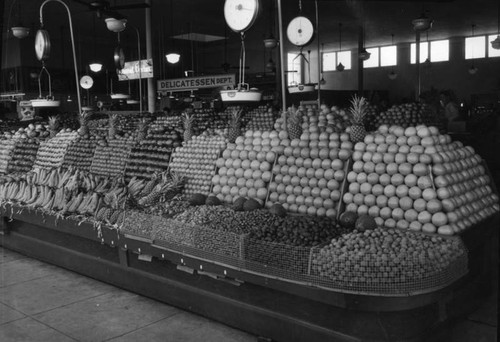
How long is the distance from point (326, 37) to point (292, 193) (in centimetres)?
1948

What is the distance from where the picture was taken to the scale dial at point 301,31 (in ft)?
26.7

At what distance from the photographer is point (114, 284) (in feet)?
18.5

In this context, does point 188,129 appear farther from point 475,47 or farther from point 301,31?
point 475,47

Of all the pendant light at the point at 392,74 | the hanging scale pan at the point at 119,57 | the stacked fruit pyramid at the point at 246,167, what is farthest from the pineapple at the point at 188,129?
the pendant light at the point at 392,74

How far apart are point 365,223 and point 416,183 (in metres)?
0.60

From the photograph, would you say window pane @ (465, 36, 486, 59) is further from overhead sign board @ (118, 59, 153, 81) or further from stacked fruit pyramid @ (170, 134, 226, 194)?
stacked fruit pyramid @ (170, 134, 226, 194)

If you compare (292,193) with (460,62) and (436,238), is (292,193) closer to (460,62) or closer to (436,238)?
(436,238)

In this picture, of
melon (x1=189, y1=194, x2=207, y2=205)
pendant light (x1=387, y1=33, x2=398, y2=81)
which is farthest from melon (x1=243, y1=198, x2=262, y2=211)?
pendant light (x1=387, y1=33, x2=398, y2=81)

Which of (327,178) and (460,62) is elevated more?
(460,62)

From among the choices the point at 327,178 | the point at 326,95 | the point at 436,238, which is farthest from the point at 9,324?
the point at 326,95

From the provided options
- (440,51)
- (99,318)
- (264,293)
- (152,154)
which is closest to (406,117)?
(152,154)

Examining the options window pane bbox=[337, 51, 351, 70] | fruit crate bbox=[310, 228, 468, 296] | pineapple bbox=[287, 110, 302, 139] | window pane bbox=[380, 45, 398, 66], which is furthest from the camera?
window pane bbox=[337, 51, 351, 70]

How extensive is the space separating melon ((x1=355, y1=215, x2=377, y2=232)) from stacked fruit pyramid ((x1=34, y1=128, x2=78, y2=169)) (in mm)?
5411

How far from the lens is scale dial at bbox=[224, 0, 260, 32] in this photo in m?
4.98
